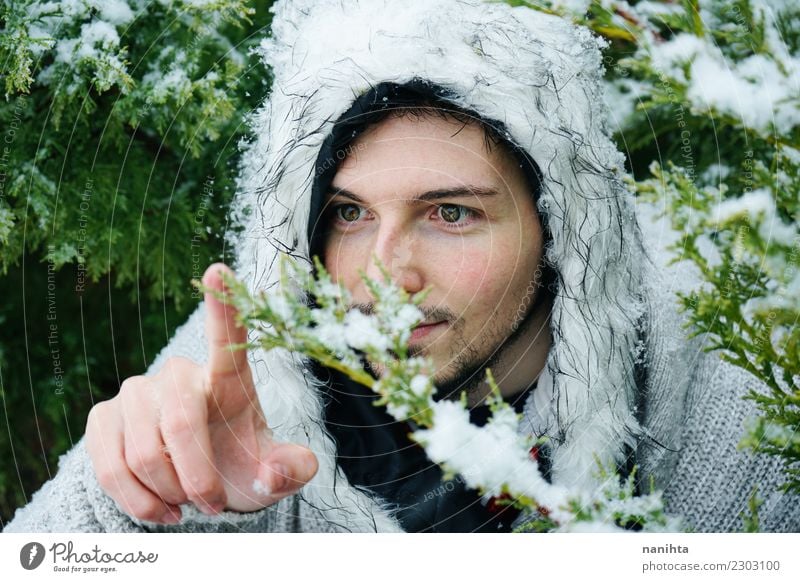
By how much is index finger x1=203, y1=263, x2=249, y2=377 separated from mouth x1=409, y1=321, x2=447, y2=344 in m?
0.18

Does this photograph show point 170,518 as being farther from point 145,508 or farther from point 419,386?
point 419,386

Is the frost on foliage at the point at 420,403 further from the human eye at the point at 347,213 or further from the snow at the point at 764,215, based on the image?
the snow at the point at 764,215

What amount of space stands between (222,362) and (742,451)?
0.51 metres

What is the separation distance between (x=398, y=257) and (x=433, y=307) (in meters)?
0.06

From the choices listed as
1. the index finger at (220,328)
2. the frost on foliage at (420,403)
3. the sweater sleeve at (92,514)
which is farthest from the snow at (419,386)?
the sweater sleeve at (92,514)

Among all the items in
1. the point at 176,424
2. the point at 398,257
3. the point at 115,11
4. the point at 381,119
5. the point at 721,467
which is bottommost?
the point at 721,467

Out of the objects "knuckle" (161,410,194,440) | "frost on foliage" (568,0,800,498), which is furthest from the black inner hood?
"knuckle" (161,410,194,440)

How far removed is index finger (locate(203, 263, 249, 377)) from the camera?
0.49 meters

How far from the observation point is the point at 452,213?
2.15 ft

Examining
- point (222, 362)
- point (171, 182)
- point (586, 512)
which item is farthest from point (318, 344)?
point (171, 182)

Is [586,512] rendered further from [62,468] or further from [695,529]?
[62,468]

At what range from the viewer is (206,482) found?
56cm

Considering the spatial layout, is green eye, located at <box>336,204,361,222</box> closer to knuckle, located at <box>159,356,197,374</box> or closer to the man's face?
the man's face

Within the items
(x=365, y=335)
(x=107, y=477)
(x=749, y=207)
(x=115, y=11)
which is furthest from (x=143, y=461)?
(x=749, y=207)
